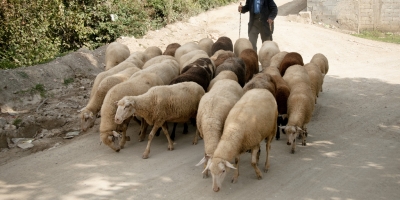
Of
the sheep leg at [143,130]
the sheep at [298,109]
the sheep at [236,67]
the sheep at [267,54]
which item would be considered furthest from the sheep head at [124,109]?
the sheep at [267,54]

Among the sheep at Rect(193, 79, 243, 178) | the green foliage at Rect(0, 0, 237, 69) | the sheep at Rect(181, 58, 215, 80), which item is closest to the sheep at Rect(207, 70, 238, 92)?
the sheep at Rect(181, 58, 215, 80)

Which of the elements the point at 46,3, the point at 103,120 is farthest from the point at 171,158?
the point at 46,3

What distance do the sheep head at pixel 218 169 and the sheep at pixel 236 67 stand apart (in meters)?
3.86

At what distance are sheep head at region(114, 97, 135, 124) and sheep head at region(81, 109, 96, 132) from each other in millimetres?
1386

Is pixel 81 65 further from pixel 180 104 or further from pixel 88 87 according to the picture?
pixel 180 104

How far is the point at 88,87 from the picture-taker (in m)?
12.2

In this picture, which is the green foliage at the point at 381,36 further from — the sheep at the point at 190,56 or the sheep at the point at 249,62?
the sheep at the point at 190,56

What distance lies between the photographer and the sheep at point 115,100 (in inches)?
332

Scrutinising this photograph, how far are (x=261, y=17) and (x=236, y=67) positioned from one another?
4293mm

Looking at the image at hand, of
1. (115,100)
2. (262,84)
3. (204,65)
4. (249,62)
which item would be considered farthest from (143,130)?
(249,62)

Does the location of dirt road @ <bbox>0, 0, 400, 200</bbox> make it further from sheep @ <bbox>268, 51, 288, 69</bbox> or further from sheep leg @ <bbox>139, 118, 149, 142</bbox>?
sheep @ <bbox>268, 51, 288, 69</bbox>

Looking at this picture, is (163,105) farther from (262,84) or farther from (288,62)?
(288,62)

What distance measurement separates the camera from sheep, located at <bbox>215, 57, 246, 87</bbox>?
10.1 metres

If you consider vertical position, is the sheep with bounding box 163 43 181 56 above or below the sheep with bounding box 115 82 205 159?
above
